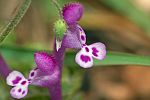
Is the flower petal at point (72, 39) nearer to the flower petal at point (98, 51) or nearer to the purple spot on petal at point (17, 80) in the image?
the flower petal at point (98, 51)

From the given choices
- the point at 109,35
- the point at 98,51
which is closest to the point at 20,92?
the point at 98,51

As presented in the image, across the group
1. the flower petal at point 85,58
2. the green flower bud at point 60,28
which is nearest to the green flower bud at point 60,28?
the green flower bud at point 60,28

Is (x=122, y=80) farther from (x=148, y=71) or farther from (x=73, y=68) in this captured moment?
(x=73, y=68)

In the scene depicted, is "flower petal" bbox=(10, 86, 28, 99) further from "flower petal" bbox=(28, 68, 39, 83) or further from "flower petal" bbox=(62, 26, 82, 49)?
"flower petal" bbox=(62, 26, 82, 49)

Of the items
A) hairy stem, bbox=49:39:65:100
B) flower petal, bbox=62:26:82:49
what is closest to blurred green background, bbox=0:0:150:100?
hairy stem, bbox=49:39:65:100

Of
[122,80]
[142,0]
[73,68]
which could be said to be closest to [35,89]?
[73,68]

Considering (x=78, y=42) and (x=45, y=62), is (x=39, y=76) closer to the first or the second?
(x=45, y=62)
